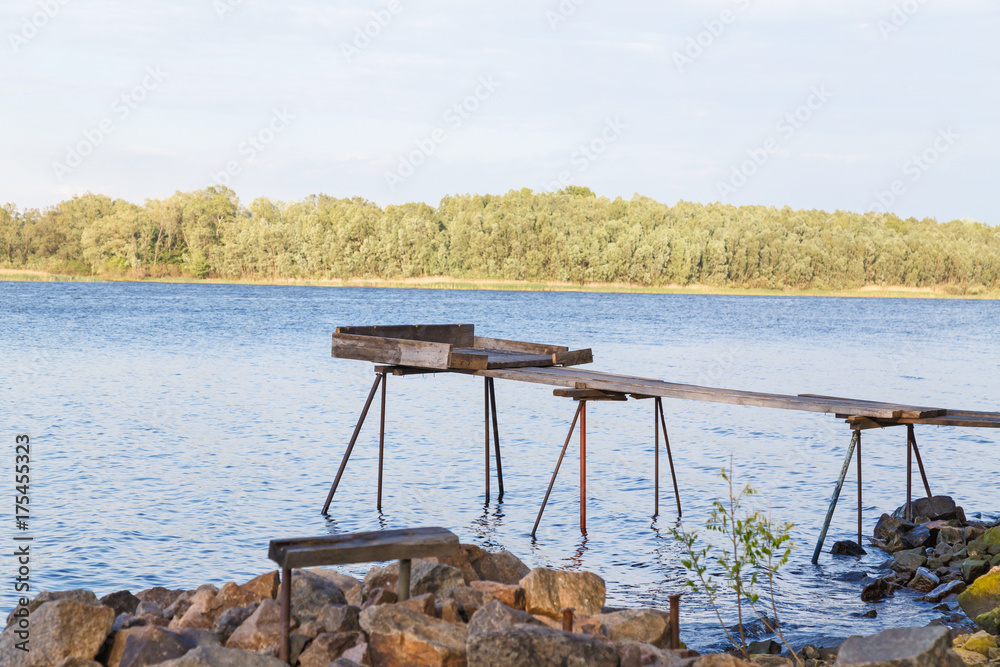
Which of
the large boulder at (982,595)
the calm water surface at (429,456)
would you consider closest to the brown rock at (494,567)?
the calm water surface at (429,456)

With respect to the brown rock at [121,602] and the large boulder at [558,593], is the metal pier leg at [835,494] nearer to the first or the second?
the large boulder at [558,593]

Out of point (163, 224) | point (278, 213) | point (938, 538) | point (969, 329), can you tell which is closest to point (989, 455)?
point (938, 538)

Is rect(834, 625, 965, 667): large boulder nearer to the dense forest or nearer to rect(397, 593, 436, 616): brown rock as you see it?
rect(397, 593, 436, 616): brown rock

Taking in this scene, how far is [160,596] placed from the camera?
10148 mm

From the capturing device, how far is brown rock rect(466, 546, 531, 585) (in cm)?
985

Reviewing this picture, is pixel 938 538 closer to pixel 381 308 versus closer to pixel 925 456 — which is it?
pixel 925 456

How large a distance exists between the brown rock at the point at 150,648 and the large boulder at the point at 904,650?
4646 mm

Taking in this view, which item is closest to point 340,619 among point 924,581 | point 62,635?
point 62,635

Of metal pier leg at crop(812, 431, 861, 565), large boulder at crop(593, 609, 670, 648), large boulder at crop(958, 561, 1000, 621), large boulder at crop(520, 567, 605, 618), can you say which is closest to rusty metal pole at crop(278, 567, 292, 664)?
large boulder at crop(520, 567, 605, 618)

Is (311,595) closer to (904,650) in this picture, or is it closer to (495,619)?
(495,619)

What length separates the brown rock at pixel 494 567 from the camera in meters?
9.85

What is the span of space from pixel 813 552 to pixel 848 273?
421 ft

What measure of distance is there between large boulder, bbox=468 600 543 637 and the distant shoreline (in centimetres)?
12746

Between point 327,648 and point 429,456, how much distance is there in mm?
15097
